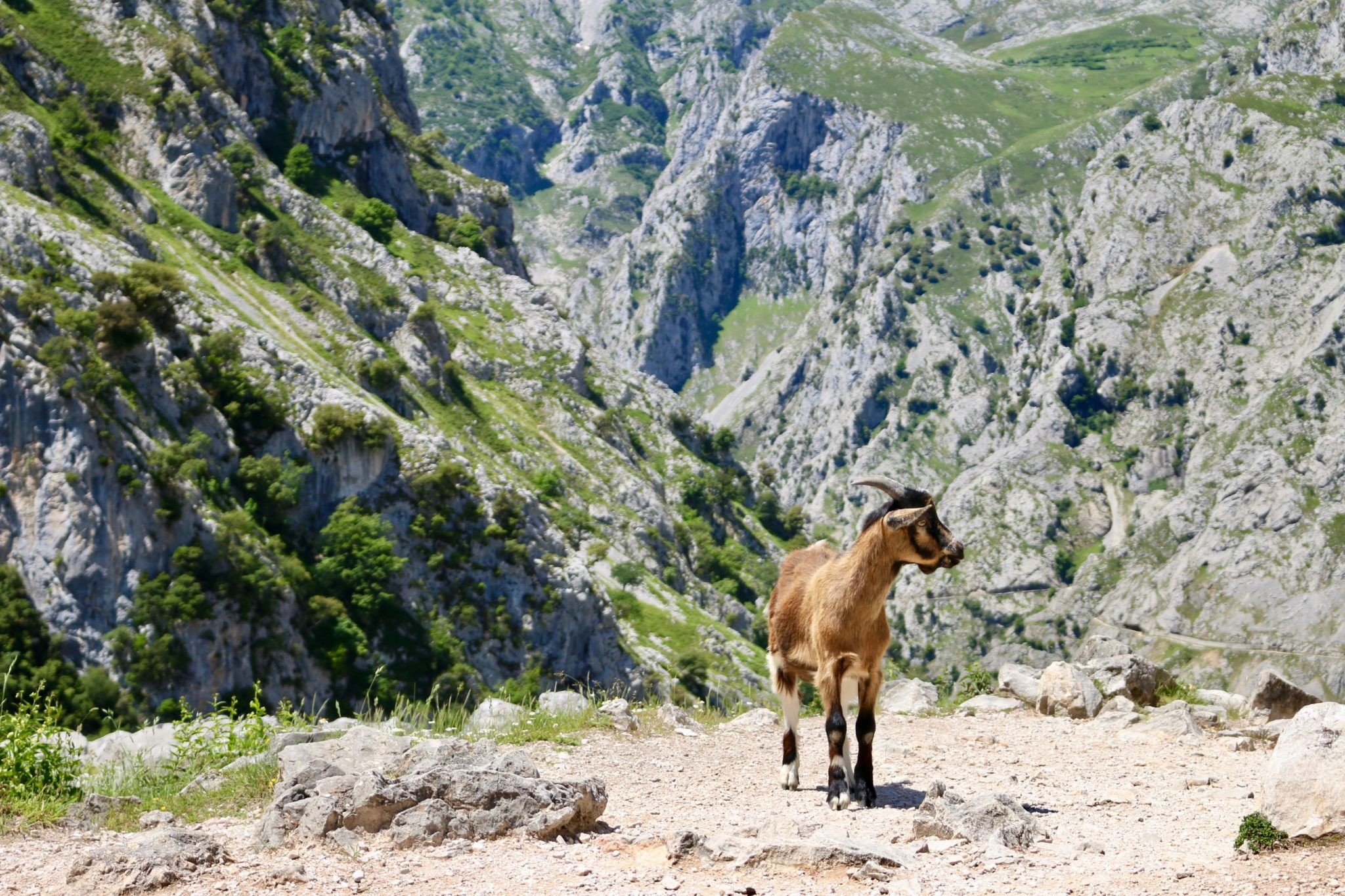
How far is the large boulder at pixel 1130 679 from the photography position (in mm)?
22828

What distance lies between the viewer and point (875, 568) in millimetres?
14758

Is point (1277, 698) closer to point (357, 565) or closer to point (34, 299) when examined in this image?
point (34, 299)

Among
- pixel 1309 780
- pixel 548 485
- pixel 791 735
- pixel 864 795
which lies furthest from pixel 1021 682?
pixel 548 485

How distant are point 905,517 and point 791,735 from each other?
3486 mm

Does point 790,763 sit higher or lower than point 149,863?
lower

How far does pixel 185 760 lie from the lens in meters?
16.0

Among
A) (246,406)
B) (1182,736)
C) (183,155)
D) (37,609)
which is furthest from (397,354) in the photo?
(1182,736)

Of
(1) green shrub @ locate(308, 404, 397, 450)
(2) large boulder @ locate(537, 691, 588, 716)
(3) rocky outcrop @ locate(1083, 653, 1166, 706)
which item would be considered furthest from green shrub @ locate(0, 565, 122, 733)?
(3) rocky outcrop @ locate(1083, 653, 1166, 706)

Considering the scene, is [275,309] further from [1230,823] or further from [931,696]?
[1230,823]

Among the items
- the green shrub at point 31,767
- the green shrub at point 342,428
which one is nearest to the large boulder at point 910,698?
the green shrub at point 31,767

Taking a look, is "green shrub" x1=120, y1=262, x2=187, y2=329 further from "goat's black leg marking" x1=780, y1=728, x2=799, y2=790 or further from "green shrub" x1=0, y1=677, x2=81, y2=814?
"goat's black leg marking" x1=780, y1=728, x2=799, y2=790

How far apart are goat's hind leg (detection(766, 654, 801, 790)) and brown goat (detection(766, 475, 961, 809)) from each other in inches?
0.5

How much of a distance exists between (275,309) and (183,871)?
9120cm

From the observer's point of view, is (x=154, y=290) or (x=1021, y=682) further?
(x=154, y=290)
